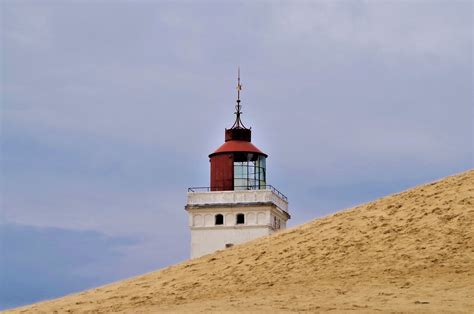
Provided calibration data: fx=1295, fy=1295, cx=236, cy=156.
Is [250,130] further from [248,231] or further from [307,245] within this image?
[307,245]

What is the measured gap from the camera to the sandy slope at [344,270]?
3203cm

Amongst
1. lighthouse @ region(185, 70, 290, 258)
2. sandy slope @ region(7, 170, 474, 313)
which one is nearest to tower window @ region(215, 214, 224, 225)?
lighthouse @ region(185, 70, 290, 258)

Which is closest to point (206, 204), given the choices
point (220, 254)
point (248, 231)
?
point (248, 231)

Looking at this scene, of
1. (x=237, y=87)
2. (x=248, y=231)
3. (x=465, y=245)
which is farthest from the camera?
(x=237, y=87)

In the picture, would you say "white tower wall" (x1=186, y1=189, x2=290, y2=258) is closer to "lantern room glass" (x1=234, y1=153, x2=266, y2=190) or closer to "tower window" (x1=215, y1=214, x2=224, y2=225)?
"tower window" (x1=215, y1=214, x2=224, y2=225)

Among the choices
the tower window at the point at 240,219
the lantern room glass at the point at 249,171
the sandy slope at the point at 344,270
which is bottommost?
the sandy slope at the point at 344,270

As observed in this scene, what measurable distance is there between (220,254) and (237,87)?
52.8m

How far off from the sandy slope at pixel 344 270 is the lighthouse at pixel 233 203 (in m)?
44.7

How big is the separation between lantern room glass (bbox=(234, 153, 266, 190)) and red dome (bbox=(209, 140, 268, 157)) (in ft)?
1.00

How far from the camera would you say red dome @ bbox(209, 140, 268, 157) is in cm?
8950

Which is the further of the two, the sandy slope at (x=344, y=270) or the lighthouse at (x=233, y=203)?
the lighthouse at (x=233, y=203)

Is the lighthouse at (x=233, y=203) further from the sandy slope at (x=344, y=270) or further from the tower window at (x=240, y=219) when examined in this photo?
the sandy slope at (x=344, y=270)

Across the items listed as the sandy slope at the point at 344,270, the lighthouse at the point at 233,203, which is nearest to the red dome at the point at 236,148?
the lighthouse at the point at 233,203

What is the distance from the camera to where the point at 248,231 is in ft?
283
